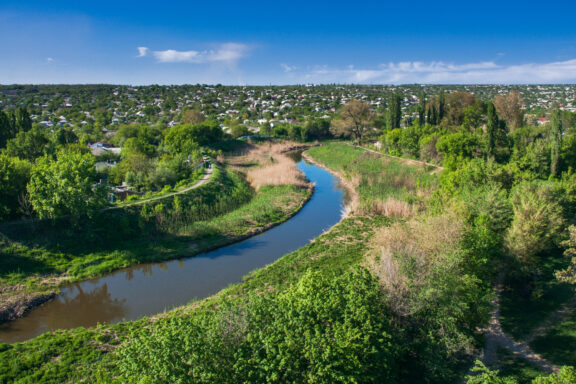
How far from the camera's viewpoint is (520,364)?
11.3m

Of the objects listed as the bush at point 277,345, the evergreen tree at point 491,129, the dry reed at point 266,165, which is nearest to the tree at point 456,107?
the evergreen tree at point 491,129

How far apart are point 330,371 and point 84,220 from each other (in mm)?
19409

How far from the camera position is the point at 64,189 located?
2019cm

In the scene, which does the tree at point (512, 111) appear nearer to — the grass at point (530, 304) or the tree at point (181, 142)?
the grass at point (530, 304)

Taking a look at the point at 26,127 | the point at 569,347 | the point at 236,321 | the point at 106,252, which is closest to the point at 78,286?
the point at 106,252

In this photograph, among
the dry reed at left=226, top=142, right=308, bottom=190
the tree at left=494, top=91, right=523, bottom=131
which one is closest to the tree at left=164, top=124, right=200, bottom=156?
the dry reed at left=226, top=142, right=308, bottom=190

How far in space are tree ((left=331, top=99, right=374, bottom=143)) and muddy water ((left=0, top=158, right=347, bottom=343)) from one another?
39.5 meters

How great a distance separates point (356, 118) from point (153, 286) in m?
50.8

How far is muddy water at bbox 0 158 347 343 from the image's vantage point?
15.3 meters

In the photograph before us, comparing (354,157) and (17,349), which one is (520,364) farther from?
(354,157)

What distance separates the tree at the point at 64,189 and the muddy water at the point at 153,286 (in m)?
4.86

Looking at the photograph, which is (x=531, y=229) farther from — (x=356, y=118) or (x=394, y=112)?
(x=356, y=118)

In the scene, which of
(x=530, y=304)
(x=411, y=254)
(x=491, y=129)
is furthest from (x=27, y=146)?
(x=491, y=129)

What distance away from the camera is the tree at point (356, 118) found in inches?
2414
